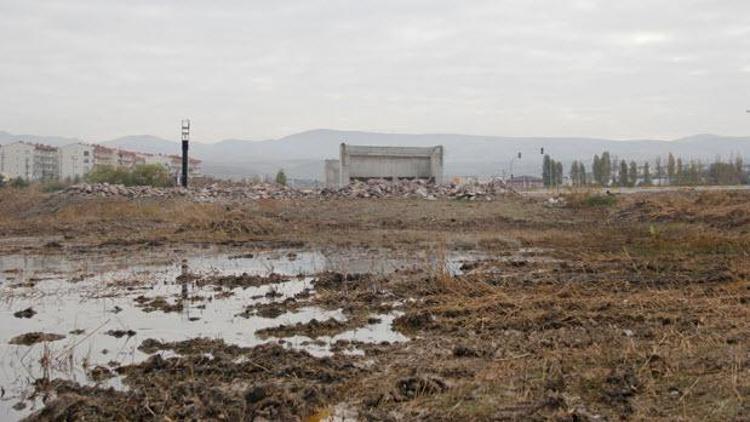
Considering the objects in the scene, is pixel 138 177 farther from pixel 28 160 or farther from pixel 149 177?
pixel 28 160

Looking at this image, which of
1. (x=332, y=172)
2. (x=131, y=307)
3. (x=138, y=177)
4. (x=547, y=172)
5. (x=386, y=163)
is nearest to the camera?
(x=131, y=307)

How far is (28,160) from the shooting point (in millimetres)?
104312

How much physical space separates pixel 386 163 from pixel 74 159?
78.0 meters

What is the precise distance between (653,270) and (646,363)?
5.31m

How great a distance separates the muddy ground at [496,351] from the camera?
14.4 ft

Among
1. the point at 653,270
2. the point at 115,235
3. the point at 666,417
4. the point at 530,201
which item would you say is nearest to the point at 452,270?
the point at 653,270

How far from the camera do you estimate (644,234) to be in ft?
51.0

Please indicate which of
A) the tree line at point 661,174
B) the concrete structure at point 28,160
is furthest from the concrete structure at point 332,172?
the concrete structure at point 28,160

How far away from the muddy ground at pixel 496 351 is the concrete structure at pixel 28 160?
99022 millimetres

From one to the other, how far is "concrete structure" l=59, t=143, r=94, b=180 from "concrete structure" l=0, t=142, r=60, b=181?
50.1 inches

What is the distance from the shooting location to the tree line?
48.3m

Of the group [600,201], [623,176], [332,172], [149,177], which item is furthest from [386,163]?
[623,176]

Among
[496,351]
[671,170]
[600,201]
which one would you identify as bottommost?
[496,351]

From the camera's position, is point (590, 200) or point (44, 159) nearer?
point (590, 200)
